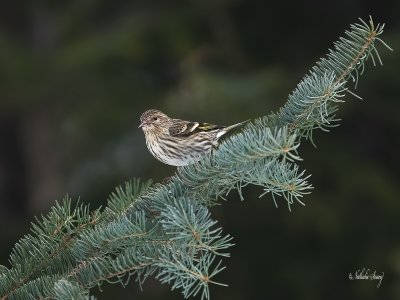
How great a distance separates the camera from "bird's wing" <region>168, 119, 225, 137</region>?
578cm

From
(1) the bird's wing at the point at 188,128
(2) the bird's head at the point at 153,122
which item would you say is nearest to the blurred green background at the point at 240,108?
(2) the bird's head at the point at 153,122

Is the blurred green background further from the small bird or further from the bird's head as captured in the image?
the small bird

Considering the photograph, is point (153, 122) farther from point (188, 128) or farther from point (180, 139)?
point (180, 139)

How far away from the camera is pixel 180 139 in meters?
5.78

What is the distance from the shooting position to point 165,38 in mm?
11117

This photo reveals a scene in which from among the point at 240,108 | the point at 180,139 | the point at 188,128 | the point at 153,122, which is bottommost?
the point at 180,139

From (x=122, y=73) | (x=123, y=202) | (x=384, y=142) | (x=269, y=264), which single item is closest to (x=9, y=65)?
(x=122, y=73)

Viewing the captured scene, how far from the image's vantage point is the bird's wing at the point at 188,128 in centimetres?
578

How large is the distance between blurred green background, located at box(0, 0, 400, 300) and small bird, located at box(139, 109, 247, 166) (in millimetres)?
2670

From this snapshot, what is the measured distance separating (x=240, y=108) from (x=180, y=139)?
3288mm

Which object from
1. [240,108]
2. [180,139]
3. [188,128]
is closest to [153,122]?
[188,128]

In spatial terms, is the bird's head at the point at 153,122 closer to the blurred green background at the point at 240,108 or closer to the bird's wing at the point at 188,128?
the bird's wing at the point at 188,128

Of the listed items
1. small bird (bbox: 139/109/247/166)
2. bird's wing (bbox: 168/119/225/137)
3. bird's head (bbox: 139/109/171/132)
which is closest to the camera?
small bird (bbox: 139/109/247/166)

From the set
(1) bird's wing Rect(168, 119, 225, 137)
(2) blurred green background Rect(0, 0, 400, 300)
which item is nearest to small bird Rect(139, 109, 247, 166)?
(1) bird's wing Rect(168, 119, 225, 137)
